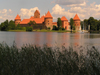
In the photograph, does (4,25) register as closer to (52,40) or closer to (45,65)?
(52,40)

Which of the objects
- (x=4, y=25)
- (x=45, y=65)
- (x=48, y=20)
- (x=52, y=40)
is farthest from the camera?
(x=48, y=20)

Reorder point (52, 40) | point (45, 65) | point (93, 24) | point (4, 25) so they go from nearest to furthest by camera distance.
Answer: point (45, 65) → point (52, 40) → point (93, 24) → point (4, 25)

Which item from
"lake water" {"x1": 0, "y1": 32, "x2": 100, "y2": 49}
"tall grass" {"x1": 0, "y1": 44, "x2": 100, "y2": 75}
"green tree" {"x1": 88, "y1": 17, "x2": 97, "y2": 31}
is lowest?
"lake water" {"x1": 0, "y1": 32, "x2": 100, "y2": 49}

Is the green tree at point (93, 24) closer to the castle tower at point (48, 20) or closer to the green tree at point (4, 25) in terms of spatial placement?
the castle tower at point (48, 20)

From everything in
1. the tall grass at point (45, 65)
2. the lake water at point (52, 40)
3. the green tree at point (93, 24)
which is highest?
the green tree at point (93, 24)

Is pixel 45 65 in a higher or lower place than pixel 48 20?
lower

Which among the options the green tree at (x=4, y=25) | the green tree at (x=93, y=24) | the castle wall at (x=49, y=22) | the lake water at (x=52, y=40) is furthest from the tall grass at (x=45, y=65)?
the castle wall at (x=49, y=22)

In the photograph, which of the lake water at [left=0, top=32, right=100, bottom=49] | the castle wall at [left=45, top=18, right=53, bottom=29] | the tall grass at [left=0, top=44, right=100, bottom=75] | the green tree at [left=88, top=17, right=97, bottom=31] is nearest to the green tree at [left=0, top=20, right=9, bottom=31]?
the castle wall at [left=45, top=18, right=53, bottom=29]

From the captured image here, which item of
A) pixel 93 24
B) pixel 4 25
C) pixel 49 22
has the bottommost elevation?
pixel 93 24

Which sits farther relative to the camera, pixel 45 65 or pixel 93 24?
pixel 93 24

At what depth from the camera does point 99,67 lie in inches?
193

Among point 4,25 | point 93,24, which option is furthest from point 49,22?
point 93,24

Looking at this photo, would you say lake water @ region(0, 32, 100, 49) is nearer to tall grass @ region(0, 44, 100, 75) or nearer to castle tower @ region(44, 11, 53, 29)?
tall grass @ region(0, 44, 100, 75)

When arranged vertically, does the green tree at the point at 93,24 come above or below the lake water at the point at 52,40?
above
